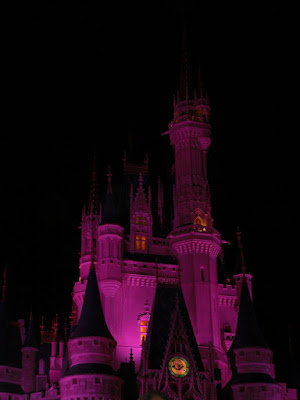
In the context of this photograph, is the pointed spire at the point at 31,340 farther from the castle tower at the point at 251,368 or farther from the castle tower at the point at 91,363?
the castle tower at the point at 251,368

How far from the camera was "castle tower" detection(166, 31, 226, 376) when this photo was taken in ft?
166

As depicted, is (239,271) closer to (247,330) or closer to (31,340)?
(247,330)

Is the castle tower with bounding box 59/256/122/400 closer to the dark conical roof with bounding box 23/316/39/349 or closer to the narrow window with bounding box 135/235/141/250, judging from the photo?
the dark conical roof with bounding box 23/316/39/349

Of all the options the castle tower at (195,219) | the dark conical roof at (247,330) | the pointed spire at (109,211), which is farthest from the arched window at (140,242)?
the dark conical roof at (247,330)

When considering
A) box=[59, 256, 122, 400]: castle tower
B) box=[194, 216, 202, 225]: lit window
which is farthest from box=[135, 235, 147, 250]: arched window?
box=[59, 256, 122, 400]: castle tower

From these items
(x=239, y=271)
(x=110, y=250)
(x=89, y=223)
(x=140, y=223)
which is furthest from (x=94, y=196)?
→ (x=239, y=271)

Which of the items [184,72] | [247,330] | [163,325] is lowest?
[247,330]

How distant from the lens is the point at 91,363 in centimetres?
4066

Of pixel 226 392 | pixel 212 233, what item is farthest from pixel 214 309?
pixel 226 392

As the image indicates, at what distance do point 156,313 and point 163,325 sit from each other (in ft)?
4.03

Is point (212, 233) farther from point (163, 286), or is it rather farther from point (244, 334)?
point (244, 334)

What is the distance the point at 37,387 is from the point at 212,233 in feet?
54.8

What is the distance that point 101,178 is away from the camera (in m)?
61.1

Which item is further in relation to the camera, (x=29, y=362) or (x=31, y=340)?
(x=31, y=340)
